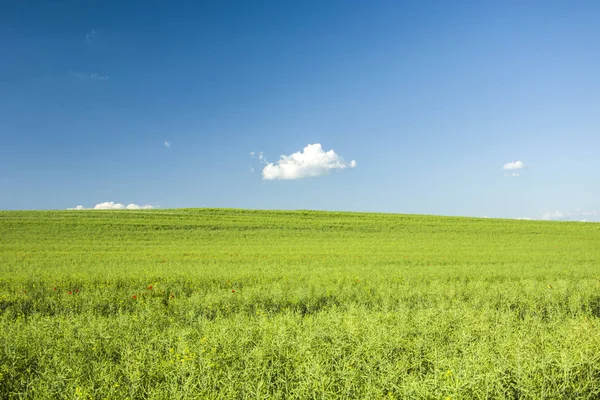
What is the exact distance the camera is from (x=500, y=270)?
631 inches

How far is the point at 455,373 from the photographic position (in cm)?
474

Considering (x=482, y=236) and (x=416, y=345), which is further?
(x=482, y=236)

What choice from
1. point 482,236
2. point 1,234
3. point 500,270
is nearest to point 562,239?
point 482,236

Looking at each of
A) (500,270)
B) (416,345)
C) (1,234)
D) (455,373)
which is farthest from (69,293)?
(1,234)

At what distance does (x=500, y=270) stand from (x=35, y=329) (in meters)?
16.3

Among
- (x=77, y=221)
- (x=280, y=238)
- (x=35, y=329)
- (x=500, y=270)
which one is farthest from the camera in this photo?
(x=77, y=221)

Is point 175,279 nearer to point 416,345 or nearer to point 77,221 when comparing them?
point 416,345

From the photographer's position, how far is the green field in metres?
4.59

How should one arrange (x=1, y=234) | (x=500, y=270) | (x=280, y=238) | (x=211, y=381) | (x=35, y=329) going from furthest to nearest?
(x=280, y=238) < (x=1, y=234) < (x=500, y=270) < (x=35, y=329) < (x=211, y=381)

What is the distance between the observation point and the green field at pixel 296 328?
15.1 ft

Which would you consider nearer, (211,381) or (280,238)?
(211,381)

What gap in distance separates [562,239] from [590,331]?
34576 millimetres

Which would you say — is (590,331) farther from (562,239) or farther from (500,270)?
(562,239)

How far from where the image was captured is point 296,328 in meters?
6.46
